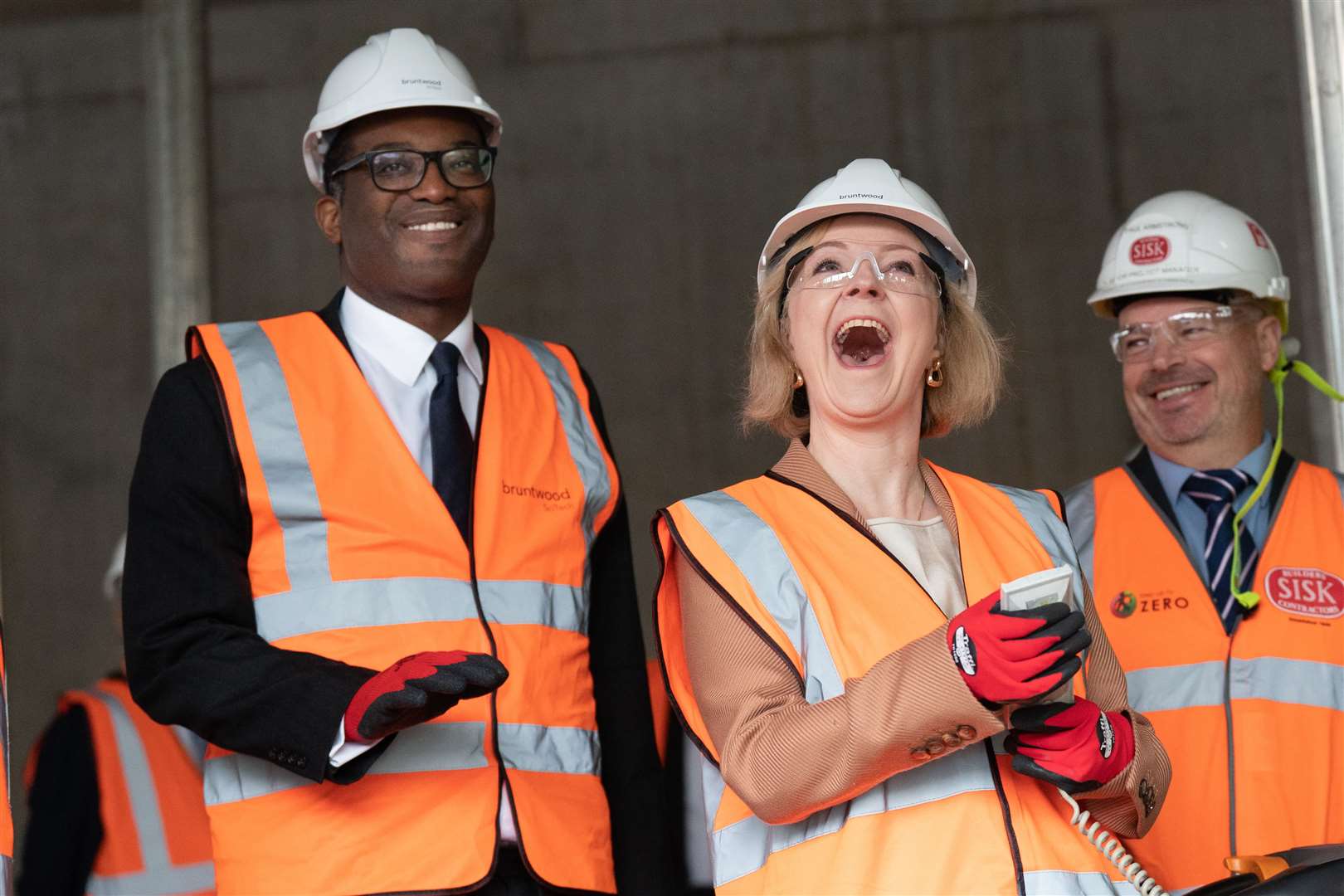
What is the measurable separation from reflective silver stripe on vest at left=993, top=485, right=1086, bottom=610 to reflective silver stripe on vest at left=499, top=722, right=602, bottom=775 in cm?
96

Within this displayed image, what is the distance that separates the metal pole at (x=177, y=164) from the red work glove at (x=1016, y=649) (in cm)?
530

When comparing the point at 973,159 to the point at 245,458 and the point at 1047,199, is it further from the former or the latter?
the point at 245,458

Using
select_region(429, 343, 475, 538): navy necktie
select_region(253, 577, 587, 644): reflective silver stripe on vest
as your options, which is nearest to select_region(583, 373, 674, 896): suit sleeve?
select_region(253, 577, 587, 644): reflective silver stripe on vest

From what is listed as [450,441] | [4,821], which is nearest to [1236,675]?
[450,441]

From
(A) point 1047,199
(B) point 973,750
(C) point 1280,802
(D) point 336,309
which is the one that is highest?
(A) point 1047,199

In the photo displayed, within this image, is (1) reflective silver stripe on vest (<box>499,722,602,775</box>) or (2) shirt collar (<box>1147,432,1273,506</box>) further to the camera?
(2) shirt collar (<box>1147,432,1273,506</box>)

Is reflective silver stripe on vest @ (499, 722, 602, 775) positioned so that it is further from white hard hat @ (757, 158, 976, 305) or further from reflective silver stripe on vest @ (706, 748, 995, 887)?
white hard hat @ (757, 158, 976, 305)

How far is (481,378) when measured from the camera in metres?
3.65

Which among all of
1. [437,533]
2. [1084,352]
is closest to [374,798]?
[437,533]

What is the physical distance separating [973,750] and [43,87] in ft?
24.8

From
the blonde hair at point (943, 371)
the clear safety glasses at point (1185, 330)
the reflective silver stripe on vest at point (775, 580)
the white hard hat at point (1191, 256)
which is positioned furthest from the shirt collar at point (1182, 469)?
the reflective silver stripe on vest at point (775, 580)

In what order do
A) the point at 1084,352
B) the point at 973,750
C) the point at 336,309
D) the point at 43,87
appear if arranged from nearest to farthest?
1. the point at 973,750
2. the point at 336,309
3. the point at 1084,352
4. the point at 43,87

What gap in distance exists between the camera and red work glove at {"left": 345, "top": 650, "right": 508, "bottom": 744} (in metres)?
2.79

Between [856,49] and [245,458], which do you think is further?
[856,49]
